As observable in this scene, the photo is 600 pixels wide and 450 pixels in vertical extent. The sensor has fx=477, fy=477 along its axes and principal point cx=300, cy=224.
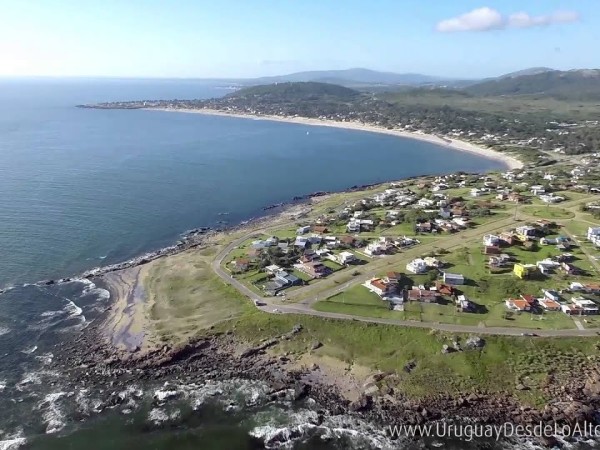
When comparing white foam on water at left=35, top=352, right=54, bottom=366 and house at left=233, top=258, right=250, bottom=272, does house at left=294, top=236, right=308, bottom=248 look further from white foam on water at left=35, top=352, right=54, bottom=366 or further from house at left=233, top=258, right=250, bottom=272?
white foam on water at left=35, top=352, right=54, bottom=366

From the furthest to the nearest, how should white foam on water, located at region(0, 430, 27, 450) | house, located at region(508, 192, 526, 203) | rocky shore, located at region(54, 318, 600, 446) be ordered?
house, located at region(508, 192, 526, 203), rocky shore, located at region(54, 318, 600, 446), white foam on water, located at region(0, 430, 27, 450)

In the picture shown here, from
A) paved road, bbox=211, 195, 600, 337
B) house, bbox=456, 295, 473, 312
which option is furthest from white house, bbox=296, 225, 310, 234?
house, bbox=456, 295, 473, 312

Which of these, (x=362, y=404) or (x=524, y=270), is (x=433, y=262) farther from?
(x=362, y=404)

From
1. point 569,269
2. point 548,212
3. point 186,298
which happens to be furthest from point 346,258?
point 548,212

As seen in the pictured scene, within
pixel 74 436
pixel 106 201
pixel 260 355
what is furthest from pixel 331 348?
pixel 106 201

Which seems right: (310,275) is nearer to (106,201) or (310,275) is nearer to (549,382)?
(549,382)

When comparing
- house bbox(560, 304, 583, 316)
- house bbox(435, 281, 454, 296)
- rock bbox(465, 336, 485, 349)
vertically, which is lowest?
rock bbox(465, 336, 485, 349)
